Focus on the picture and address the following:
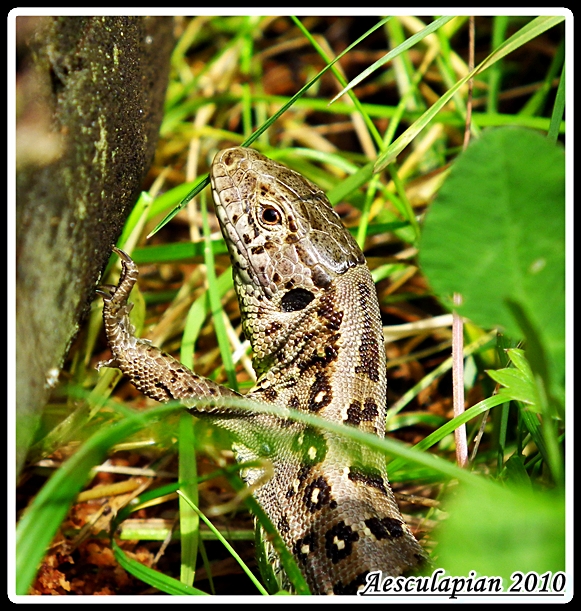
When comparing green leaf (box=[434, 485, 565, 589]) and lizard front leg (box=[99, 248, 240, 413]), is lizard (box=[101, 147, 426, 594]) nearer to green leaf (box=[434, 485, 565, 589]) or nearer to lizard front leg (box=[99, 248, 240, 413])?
lizard front leg (box=[99, 248, 240, 413])

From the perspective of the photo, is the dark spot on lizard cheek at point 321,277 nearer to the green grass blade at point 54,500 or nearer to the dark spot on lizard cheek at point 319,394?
the dark spot on lizard cheek at point 319,394

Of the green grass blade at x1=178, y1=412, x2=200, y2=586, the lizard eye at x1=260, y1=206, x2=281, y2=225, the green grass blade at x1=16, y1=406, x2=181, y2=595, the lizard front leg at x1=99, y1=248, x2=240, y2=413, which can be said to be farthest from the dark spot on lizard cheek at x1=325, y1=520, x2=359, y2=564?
the lizard eye at x1=260, y1=206, x2=281, y2=225

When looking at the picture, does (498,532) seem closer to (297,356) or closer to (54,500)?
(54,500)

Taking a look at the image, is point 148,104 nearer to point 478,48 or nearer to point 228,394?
point 228,394

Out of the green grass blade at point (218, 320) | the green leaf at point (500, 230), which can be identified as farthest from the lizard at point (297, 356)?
the green leaf at point (500, 230)

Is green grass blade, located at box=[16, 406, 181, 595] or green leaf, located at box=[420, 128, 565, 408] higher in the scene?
green leaf, located at box=[420, 128, 565, 408]

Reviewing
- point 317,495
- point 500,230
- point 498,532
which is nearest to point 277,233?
point 317,495

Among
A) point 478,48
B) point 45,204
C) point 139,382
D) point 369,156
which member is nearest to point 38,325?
point 45,204
